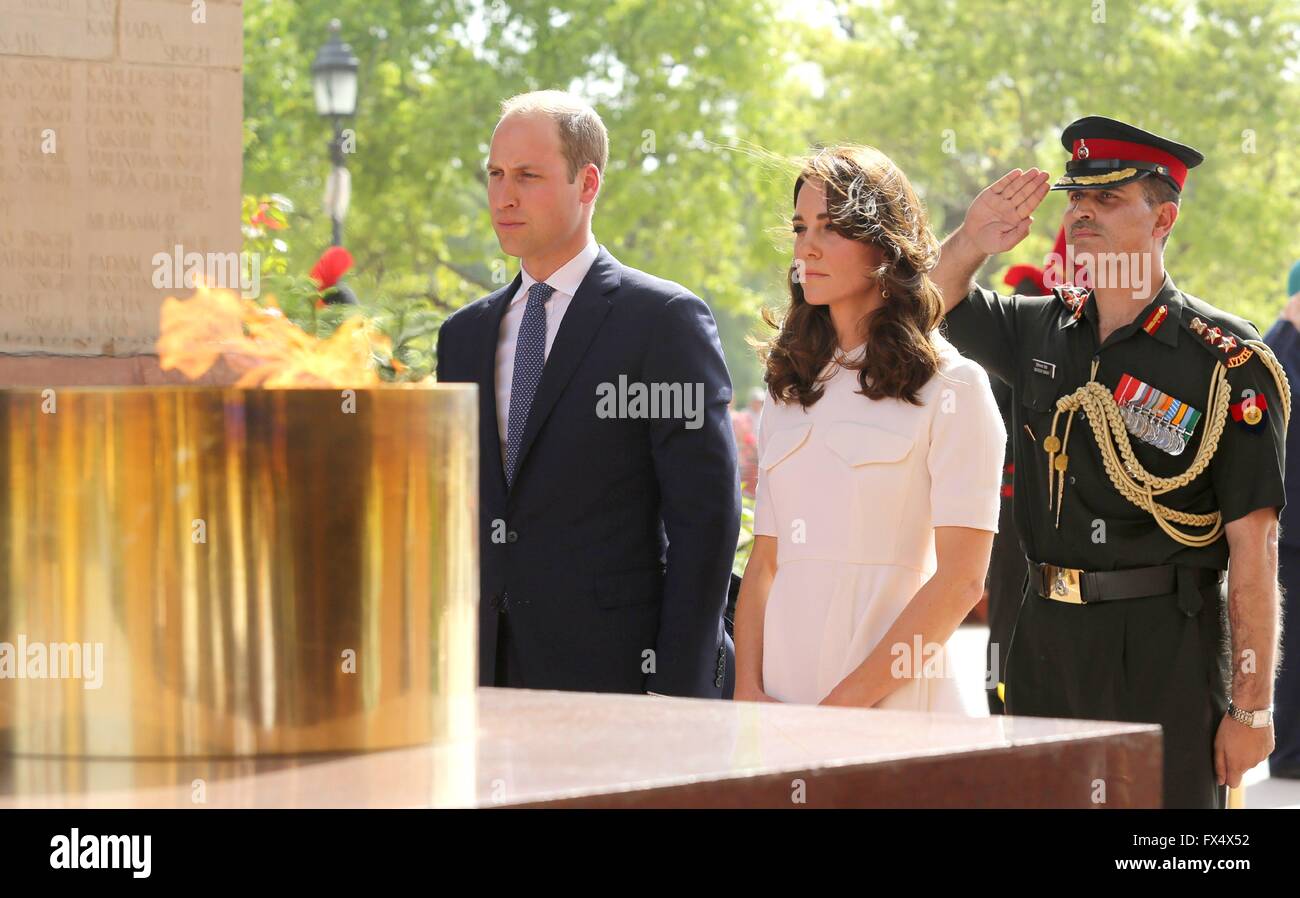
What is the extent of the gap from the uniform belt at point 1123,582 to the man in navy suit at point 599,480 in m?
0.84

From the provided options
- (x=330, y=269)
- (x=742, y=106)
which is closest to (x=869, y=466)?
(x=330, y=269)

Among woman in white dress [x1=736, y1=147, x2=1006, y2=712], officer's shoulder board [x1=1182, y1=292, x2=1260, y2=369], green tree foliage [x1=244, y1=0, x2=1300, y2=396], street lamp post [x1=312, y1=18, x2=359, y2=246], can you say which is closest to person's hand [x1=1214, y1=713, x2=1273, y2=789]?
officer's shoulder board [x1=1182, y1=292, x2=1260, y2=369]

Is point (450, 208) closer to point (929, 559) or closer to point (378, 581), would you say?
point (929, 559)

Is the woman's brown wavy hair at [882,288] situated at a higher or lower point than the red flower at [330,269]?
lower

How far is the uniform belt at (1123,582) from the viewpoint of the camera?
14.8ft

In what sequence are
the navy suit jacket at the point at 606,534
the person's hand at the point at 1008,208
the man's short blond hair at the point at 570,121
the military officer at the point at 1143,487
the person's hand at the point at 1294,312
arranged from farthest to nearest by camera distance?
the person's hand at the point at 1294,312
the man's short blond hair at the point at 570,121
the person's hand at the point at 1008,208
the military officer at the point at 1143,487
the navy suit jacket at the point at 606,534

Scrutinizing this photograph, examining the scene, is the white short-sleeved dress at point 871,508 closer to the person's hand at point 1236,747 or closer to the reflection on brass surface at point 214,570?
the person's hand at point 1236,747

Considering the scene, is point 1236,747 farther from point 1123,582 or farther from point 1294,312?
point 1294,312

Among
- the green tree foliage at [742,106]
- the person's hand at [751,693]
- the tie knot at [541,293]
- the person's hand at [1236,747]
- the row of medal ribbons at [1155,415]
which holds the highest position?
the green tree foliage at [742,106]

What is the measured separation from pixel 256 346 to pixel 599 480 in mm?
2196

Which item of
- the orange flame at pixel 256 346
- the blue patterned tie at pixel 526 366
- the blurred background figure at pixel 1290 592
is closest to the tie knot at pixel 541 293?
the blue patterned tie at pixel 526 366

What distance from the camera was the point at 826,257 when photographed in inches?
158

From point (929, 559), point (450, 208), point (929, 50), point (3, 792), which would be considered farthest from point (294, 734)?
point (929, 50)

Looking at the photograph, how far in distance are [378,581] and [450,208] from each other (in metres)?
25.0
